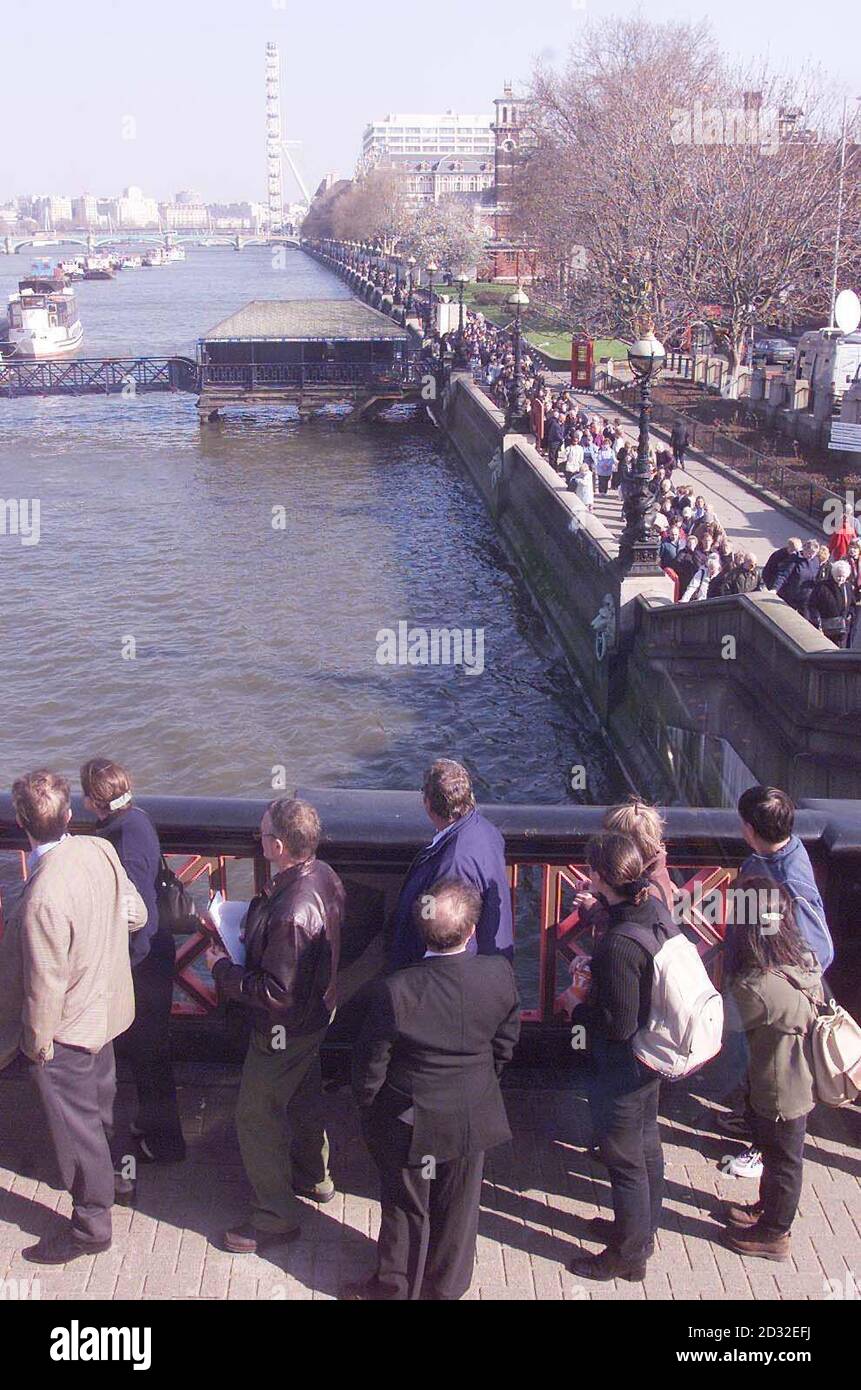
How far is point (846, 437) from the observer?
21453 mm

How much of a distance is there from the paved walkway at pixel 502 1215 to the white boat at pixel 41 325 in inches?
2451

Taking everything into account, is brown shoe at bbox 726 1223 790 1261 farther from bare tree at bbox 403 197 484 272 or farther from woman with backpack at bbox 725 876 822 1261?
bare tree at bbox 403 197 484 272

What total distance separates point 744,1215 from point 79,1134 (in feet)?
6.47

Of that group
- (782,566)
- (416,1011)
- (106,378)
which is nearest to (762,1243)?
(416,1011)

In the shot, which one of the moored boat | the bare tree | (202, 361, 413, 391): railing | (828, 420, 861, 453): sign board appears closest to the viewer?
(828, 420, 861, 453): sign board

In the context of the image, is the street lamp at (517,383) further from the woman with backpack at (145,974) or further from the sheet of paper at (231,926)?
the sheet of paper at (231,926)

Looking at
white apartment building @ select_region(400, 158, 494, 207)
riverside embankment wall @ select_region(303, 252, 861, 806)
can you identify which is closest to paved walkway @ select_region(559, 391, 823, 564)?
riverside embankment wall @ select_region(303, 252, 861, 806)

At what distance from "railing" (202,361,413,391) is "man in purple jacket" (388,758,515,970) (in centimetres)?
4210

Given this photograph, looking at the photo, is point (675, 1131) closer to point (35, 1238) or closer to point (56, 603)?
point (35, 1238)

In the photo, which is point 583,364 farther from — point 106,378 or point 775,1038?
point 775,1038

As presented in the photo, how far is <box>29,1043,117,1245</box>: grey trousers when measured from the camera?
3.91m

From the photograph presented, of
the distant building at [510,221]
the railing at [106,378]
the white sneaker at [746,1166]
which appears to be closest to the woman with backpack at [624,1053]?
the white sneaker at [746,1166]

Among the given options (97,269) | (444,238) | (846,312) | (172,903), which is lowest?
(172,903)

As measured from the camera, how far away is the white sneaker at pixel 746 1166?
14.2 ft
